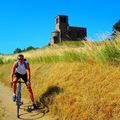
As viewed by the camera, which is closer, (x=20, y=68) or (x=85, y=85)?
(x=85, y=85)

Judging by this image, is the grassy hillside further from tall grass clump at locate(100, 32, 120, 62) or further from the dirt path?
the dirt path

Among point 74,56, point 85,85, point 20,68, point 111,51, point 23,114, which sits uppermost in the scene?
point 74,56

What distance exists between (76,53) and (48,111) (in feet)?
12.7

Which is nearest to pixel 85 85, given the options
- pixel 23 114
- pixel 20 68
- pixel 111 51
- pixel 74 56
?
pixel 111 51

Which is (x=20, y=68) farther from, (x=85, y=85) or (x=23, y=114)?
(x=85, y=85)

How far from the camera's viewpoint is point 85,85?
35.1 feet

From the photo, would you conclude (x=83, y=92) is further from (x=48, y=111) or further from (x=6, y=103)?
(x=6, y=103)

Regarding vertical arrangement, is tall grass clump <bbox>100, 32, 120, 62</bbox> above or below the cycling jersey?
above

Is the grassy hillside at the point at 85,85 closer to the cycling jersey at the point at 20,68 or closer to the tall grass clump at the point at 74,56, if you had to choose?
the tall grass clump at the point at 74,56

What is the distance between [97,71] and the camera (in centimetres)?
1119

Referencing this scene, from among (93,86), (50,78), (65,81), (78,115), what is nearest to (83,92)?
(93,86)

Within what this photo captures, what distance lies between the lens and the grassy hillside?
9.00 meters

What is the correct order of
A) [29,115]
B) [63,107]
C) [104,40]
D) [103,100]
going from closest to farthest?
[103,100] < [63,107] < [29,115] < [104,40]

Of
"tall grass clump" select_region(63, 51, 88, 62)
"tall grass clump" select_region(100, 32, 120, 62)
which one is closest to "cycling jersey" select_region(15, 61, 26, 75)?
"tall grass clump" select_region(63, 51, 88, 62)
